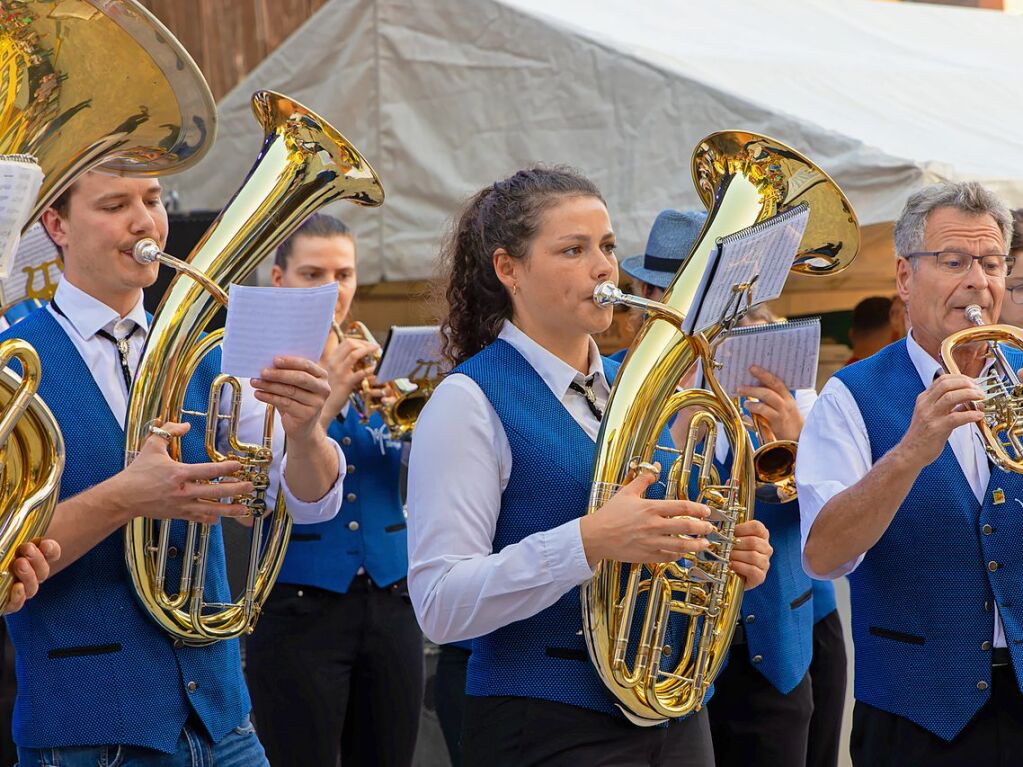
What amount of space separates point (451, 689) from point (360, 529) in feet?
1.74

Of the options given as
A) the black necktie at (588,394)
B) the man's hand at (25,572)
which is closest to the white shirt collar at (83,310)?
the man's hand at (25,572)

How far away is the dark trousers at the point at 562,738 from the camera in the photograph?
A: 2.32 metres

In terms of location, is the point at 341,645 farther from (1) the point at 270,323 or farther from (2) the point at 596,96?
(2) the point at 596,96

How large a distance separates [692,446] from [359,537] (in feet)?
5.44

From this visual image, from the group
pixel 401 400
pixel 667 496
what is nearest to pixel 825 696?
pixel 401 400

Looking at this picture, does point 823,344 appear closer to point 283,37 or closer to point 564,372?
point 283,37

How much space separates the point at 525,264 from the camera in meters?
2.59

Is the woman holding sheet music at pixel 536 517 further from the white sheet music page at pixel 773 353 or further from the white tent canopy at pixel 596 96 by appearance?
the white tent canopy at pixel 596 96

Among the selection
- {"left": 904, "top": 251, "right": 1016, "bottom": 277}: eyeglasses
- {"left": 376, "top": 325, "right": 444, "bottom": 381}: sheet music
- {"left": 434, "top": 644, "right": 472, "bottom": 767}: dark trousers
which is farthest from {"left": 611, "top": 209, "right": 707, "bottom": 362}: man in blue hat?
{"left": 434, "top": 644, "right": 472, "bottom": 767}: dark trousers

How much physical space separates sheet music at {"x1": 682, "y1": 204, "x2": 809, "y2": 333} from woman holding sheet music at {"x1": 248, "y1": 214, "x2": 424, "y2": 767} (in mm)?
1569

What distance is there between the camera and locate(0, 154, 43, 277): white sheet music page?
1883 mm

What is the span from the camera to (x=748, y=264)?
2387mm

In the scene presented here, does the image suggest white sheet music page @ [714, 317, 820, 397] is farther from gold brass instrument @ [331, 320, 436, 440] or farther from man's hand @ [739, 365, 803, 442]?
gold brass instrument @ [331, 320, 436, 440]

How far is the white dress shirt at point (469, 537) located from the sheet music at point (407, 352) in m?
1.19
